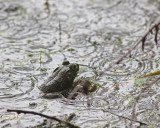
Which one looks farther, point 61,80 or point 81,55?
point 81,55

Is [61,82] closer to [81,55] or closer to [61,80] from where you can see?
[61,80]

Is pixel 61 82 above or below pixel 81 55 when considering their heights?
below

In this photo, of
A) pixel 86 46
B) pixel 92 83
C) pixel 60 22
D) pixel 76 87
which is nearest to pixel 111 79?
pixel 92 83

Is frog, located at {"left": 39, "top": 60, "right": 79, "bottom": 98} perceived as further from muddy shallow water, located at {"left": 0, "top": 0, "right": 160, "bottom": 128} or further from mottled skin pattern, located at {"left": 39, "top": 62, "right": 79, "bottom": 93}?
muddy shallow water, located at {"left": 0, "top": 0, "right": 160, "bottom": 128}

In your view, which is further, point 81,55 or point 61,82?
point 81,55

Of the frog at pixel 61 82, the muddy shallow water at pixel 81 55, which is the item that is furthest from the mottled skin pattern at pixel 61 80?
the muddy shallow water at pixel 81 55

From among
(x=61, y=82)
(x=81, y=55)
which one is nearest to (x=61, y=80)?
(x=61, y=82)
